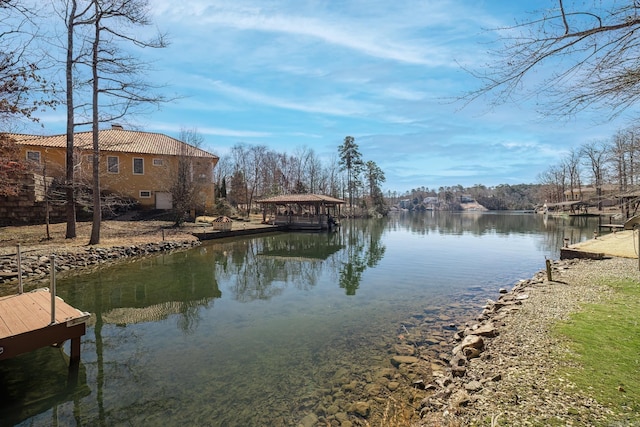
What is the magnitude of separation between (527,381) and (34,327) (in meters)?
5.77

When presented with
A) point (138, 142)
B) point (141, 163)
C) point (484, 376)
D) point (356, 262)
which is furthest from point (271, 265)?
point (138, 142)

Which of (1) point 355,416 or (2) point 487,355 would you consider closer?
(1) point 355,416

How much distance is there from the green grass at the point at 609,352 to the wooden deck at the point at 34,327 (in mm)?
5946

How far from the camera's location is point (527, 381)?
133 inches

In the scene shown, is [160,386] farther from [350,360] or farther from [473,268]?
[473,268]

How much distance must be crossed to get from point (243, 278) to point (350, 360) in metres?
6.86

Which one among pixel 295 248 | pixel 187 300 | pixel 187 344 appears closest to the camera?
pixel 187 344

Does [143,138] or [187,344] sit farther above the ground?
A: [143,138]

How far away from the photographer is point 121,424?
3.63m

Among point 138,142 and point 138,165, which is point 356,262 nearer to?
point 138,165

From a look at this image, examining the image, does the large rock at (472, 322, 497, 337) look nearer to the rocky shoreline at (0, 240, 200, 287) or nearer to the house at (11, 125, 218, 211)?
the rocky shoreline at (0, 240, 200, 287)

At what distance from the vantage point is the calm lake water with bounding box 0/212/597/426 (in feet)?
12.9

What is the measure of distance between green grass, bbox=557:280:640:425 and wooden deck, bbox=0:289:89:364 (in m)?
5.95

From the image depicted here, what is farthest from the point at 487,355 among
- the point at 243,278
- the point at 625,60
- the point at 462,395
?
the point at 243,278
